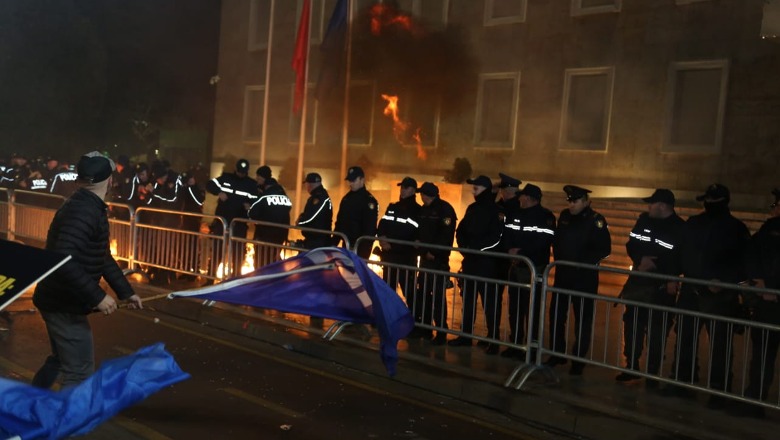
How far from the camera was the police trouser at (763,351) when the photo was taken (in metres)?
7.06

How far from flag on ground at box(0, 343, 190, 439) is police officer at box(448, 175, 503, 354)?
4970 mm

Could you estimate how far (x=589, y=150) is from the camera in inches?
894

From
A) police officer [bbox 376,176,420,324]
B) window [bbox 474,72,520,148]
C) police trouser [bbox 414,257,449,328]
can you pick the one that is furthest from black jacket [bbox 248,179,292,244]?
window [bbox 474,72,520,148]

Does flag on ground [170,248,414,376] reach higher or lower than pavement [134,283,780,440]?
higher

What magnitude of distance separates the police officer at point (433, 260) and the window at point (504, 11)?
15446mm

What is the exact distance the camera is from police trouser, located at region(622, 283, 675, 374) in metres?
7.68

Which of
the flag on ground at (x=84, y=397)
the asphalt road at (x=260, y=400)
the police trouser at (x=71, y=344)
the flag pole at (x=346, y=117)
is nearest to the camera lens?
the flag on ground at (x=84, y=397)

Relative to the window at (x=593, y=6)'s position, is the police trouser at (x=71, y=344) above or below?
below

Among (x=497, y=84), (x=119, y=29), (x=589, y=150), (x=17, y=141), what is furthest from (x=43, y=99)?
(x=589, y=150)

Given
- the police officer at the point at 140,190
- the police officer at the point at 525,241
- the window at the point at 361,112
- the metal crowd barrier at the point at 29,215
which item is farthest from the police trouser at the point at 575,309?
the window at the point at 361,112

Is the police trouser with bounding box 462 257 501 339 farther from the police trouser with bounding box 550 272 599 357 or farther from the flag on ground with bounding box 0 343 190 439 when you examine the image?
the flag on ground with bounding box 0 343 190 439

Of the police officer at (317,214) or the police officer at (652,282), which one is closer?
the police officer at (652,282)

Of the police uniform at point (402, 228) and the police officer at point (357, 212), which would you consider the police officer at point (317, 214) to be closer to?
the police officer at point (357, 212)

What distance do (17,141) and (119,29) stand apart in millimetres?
8495
